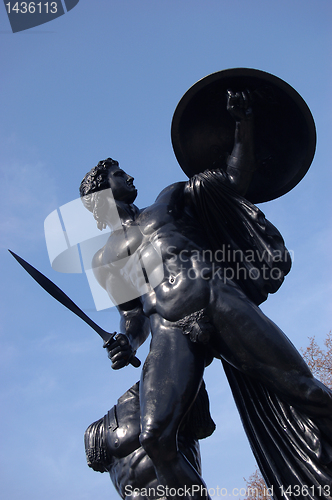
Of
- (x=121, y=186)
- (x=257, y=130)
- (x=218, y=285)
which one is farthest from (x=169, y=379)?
(x=257, y=130)

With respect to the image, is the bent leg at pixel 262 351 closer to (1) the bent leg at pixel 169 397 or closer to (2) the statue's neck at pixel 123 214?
(1) the bent leg at pixel 169 397

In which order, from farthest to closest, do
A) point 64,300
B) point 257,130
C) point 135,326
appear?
point 257,130 < point 135,326 < point 64,300

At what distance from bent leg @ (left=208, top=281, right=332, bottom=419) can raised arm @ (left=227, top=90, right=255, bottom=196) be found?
1356mm

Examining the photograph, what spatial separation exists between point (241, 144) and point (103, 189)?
185cm

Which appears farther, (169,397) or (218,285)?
(218,285)

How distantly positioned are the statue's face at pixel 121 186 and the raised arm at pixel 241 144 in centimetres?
137

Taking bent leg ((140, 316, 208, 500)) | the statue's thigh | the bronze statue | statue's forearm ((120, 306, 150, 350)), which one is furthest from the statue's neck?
the statue's thigh

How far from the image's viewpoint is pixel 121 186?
256 inches

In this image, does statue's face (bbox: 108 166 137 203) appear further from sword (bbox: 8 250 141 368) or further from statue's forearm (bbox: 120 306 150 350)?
sword (bbox: 8 250 141 368)

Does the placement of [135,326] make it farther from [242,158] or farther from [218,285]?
[242,158]

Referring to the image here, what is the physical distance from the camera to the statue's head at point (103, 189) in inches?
256

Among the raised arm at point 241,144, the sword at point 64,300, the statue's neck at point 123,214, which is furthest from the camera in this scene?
the statue's neck at point 123,214

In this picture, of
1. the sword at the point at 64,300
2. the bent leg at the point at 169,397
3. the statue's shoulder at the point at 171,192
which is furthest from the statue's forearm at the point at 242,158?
the sword at the point at 64,300

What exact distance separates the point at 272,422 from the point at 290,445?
10.7 inches
